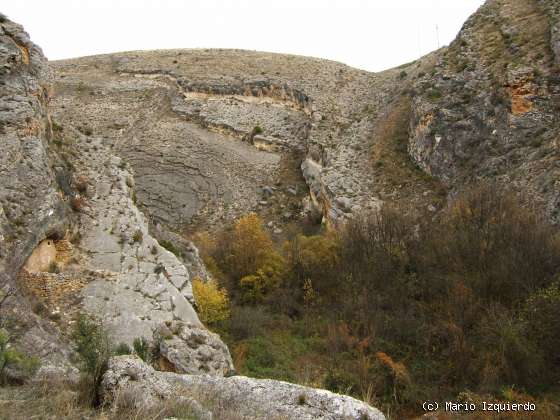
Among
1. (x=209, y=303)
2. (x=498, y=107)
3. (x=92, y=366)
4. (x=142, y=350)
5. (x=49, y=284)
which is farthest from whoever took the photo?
(x=498, y=107)

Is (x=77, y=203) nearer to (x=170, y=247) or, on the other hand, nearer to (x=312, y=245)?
(x=170, y=247)

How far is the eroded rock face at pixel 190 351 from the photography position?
10.9m

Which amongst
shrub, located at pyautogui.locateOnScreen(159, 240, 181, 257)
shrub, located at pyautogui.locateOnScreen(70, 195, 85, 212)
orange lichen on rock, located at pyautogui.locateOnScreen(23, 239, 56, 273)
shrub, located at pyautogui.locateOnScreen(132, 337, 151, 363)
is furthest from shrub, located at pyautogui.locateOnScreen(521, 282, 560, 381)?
shrub, located at pyautogui.locateOnScreen(70, 195, 85, 212)

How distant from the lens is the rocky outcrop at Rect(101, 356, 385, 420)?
600 centimetres

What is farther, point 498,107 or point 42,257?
point 498,107

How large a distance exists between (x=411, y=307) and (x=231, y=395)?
29.6 ft

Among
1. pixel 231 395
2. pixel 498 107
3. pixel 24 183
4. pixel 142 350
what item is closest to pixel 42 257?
pixel 24 183

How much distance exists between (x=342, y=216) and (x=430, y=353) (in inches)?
416

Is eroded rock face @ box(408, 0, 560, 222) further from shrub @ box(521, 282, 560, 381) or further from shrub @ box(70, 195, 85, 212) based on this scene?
shrub @ box(70, 195, 85, 212)

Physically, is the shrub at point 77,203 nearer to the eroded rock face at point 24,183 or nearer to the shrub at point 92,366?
the eroded rock face at point 24,183

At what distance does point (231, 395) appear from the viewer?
24.2 ft

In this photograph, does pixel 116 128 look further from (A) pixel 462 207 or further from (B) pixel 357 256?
(A) pixel 462 207

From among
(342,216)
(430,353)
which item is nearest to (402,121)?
(342,216)

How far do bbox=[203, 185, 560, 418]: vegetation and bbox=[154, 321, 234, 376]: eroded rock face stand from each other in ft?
4.68
